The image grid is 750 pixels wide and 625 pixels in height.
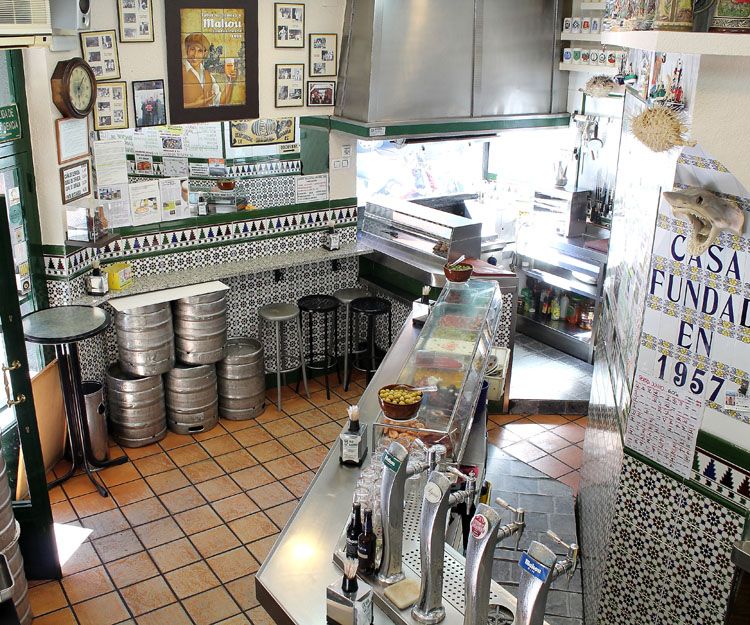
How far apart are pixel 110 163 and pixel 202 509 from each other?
2.84m

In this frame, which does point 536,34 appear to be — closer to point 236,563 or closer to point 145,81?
point 145,81

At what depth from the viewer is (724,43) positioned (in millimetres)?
2303

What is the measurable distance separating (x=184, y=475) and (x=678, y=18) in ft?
16.5

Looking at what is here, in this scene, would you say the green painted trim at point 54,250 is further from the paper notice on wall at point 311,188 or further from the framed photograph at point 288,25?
the framed photograph at point 288,25

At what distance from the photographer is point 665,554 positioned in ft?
12.7

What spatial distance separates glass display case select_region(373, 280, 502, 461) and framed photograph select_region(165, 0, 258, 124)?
266 centimetres

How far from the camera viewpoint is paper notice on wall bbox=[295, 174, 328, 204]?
24.8 ft

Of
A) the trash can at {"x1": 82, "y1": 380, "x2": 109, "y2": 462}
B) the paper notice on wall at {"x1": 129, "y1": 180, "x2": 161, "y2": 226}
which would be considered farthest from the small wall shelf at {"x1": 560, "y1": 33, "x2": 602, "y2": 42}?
the trash can at {"x1": 82, "y1": 380, "x2": 109, "y2": 462}

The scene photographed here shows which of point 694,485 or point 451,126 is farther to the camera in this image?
point 451,126

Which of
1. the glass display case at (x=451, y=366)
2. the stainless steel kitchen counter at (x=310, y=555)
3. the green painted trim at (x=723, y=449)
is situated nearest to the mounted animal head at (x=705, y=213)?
the green painted trim at (x=723, y=449)

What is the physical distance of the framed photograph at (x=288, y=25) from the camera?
6.92 m

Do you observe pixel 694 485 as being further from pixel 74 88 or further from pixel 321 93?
pixel 321 93

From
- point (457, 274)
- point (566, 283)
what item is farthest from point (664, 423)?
point (566, 283)

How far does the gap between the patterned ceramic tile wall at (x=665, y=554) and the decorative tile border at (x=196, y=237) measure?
438 cm
